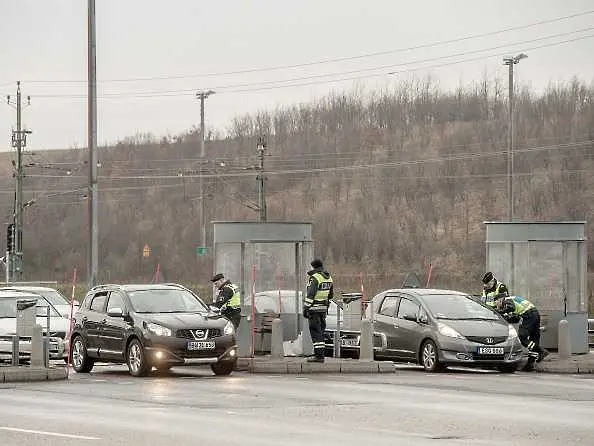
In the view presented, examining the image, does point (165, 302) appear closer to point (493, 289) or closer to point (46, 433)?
point (493, 289)

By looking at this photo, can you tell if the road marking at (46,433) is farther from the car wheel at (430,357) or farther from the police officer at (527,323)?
the police officer at (527,323)

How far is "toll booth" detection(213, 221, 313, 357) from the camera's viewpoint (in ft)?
94.2

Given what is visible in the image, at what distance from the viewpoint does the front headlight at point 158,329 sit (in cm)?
2487

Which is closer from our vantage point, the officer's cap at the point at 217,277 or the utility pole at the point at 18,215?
the officer's cap at the point at 217,277

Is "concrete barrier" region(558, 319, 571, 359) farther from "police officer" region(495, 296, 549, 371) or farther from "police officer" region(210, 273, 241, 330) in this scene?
"police officer" region(210, 273, 241, 330)

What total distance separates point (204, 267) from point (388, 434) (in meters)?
81.6

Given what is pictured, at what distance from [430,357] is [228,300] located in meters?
3.98

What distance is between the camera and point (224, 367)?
25453 mm

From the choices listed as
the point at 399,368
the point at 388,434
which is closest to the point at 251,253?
the point at 399,368

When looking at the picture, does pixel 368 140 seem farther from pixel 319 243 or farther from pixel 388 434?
pixel 388 434

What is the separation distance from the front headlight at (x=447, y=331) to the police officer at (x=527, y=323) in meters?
1.74

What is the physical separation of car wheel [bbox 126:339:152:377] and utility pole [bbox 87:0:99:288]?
719cm

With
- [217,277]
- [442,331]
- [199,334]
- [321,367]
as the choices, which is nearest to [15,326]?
[217,277]

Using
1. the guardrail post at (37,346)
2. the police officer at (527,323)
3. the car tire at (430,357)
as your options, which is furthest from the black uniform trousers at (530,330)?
the guardrail post at (37,346)
